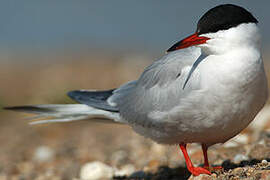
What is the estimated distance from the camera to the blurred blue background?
2008 cm

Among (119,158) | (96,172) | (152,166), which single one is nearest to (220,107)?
(152,166)

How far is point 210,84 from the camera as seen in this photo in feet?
11.2

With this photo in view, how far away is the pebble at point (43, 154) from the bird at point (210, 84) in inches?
101

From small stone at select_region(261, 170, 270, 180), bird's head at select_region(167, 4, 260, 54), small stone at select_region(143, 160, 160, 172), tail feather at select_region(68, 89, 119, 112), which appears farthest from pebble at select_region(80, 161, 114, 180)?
small stone at select_region(261, 170, 270, 180)

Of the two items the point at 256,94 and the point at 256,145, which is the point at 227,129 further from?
the point at 256,145

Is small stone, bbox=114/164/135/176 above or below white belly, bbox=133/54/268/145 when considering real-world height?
below

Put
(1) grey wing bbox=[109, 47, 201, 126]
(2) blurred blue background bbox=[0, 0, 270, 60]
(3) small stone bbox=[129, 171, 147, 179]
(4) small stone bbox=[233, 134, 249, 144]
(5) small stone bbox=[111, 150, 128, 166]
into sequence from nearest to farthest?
1. (1) grey wing bbox=[109, 47, 201, 126]
2. (3) small stone bbox=[129, 171, 147, 179]
3. (4) small stone bbox=[233, 134, 249, 144]
4. (5) small stone bbox=[111, 150, 128, 166]
5. (2) blurred blue background bbox=[0, 0, 270, 60]

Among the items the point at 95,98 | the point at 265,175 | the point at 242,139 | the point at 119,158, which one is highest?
the point at 95,98

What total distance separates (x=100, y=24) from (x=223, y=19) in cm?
1973

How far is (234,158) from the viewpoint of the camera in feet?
14.7

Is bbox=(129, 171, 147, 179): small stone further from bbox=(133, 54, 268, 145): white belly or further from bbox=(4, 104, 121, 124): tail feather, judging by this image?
bbox=(133, 54, 268, 145): white belly

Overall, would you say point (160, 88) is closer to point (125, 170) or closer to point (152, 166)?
point (152, 166)

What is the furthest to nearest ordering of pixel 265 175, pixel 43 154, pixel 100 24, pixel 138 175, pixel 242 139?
pixel 100 24
pixel 43 154
pixel 242 139
pixel 138 175
pixel 265 175

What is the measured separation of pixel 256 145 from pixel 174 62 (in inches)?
52.8
